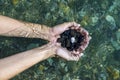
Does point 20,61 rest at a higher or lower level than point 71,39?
lower

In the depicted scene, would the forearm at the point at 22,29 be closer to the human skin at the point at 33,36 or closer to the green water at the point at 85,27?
the human skin at the point at 33,36

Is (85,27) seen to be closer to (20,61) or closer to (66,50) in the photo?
(66,50)

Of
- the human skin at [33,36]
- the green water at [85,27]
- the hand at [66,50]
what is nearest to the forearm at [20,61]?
the human skin at [33,36]

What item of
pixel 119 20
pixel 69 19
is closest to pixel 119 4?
pixel 119 20

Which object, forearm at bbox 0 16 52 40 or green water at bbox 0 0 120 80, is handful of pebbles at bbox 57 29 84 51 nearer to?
forearm at bbox 0 16 52 40

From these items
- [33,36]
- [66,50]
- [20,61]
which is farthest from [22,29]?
[66,50]
